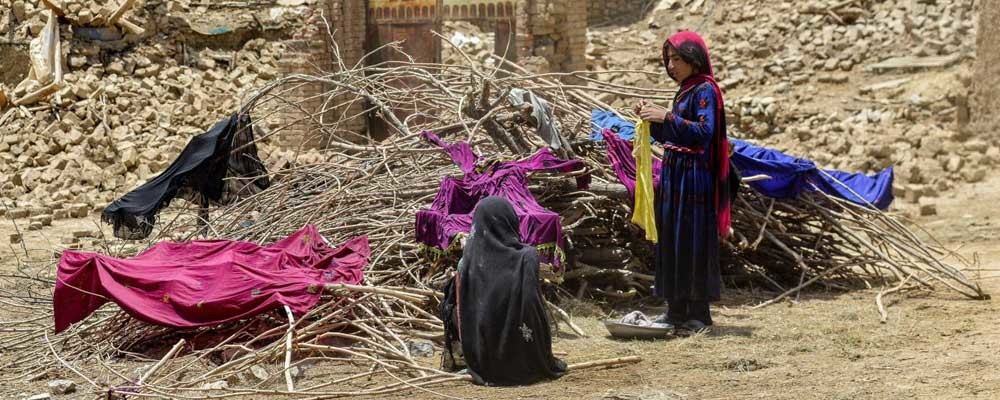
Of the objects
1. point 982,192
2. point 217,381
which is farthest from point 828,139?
point 217,381

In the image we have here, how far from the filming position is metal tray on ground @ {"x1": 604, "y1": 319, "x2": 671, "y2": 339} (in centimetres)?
644

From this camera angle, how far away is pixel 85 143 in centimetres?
1369

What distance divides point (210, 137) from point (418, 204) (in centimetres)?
213

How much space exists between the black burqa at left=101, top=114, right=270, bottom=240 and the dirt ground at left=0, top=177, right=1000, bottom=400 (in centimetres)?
241

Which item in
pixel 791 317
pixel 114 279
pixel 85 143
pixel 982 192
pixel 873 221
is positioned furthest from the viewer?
pixel 85 143

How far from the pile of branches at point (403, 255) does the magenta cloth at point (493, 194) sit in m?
0.14

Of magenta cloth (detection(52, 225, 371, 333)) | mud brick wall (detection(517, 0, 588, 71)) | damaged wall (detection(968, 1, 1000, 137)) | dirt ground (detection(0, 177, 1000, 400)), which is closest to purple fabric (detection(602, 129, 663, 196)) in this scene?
dirt ground (detection(0, 177, 1000, 400))

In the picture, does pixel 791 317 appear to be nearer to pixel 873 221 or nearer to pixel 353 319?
pixel 873 221

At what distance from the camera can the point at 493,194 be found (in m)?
6.77

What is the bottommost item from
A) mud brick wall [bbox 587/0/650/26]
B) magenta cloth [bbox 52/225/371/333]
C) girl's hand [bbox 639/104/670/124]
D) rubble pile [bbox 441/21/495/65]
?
magenta cloth [bbox 52/225/371/333]

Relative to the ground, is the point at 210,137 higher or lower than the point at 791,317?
higher

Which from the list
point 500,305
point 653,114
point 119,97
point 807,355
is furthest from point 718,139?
point 119,97

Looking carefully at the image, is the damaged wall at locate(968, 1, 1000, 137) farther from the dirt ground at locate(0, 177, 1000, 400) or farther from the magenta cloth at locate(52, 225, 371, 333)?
the magenta cloth at locate(52, 225, 371, 333)

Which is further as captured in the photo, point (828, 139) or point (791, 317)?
point (828, 139)
